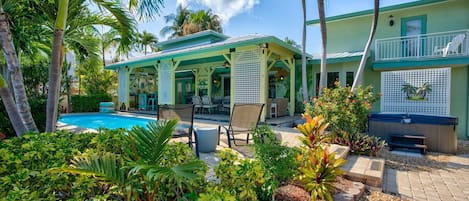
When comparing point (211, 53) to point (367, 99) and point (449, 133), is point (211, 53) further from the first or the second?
point (449, 133)

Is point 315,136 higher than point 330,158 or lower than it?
higher

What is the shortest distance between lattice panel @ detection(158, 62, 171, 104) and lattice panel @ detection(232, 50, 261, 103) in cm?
450

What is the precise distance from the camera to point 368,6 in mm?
12000

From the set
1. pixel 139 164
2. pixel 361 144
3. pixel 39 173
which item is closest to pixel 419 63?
pixel 361 144

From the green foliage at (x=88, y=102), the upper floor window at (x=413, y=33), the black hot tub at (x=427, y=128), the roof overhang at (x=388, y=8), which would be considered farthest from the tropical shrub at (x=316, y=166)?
the green foliage at (x=88, y=102)

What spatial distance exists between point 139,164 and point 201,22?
23481mm

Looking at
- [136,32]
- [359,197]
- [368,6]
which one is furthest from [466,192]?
[368,6]

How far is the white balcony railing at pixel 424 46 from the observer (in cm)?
930

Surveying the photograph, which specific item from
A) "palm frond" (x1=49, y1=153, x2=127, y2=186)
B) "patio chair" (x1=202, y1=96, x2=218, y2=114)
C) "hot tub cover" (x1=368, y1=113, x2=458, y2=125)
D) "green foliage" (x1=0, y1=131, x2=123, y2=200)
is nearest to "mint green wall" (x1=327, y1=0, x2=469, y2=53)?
"hot tub cover" (x1=368, y1=113, x2=458, y2=125)

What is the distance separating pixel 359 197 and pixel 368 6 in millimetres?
11416

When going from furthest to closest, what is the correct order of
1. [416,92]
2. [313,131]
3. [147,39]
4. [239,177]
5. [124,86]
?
[147,39], [124,86], [416,92], [313,131], [239,177]

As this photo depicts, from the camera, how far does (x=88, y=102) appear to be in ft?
53.8

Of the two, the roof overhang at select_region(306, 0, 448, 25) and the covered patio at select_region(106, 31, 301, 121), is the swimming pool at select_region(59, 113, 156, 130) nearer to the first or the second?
the covered patio at select_region(106, 31, 301, 121)

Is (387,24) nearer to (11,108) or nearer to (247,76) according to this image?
(247,76)
